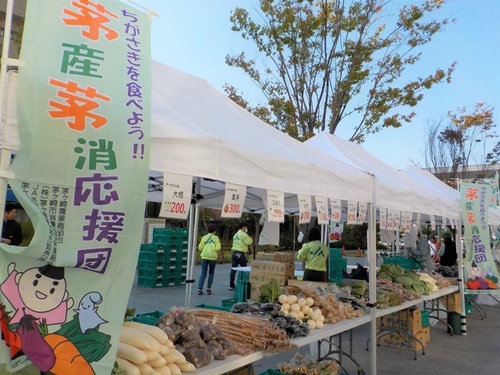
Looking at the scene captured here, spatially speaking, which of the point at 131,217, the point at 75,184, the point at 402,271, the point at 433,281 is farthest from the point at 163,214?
the point at 433,281

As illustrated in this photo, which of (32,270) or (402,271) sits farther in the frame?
(402,271)

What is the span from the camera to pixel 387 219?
618 centimetres

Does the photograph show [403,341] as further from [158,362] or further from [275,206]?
[158,362]

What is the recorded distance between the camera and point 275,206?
12.8 feet

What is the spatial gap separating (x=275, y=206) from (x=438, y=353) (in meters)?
5.17

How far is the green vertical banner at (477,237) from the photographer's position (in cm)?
850

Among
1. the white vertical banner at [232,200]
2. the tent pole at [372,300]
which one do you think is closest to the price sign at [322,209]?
the tent pole at [372,300]

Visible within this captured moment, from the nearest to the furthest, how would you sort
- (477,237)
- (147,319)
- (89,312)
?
1. (89,312)
2. (147,319)
3. (477,237)

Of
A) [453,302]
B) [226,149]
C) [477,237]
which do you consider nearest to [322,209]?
[226,149]

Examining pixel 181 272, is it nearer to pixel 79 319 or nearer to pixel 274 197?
pixel 274 197

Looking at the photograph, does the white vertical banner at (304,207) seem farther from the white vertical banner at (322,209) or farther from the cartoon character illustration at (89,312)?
the cartoon character illustration at (89,312)

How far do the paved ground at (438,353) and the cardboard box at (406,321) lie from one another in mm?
370

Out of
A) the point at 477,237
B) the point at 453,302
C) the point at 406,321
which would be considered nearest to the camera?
the point at 406,321

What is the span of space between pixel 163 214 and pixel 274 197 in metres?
1.28
